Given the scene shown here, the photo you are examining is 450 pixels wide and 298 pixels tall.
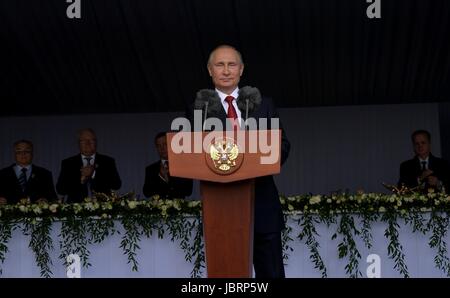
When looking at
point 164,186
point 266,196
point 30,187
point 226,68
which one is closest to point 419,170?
point 164,186

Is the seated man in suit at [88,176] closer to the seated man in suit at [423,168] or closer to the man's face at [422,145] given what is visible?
the seated man in suit at [423,168]

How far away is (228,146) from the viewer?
3.46 metres

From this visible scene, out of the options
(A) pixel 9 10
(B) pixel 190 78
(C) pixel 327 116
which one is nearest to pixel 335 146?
(C) pixel 327 116

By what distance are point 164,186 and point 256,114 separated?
3.35 metres

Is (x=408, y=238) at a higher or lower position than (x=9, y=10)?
lower

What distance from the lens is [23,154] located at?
6965mm

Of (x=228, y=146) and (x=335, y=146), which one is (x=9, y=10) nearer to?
(x=335, y=146)

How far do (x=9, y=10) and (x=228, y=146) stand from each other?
504cm

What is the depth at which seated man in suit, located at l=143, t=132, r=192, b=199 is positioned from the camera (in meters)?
6.88

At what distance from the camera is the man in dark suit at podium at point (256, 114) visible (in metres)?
3.72

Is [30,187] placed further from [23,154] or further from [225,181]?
[225,181]

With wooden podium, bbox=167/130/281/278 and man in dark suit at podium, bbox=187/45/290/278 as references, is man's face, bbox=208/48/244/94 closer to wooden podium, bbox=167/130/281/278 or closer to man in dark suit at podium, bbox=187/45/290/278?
man in dark suit at podium, bbox=187/45/290/278

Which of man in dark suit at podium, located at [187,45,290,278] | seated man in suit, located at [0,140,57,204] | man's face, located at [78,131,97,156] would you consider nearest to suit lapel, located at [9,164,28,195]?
seated man in suit, located at [0,140,57,204]

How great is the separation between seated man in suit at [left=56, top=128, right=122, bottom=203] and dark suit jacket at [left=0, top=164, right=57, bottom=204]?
0.11m
